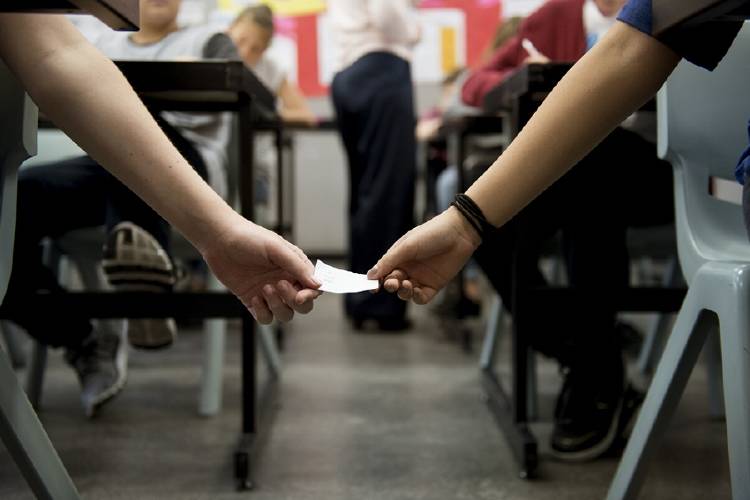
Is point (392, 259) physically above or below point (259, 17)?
below

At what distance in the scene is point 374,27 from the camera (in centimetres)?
277

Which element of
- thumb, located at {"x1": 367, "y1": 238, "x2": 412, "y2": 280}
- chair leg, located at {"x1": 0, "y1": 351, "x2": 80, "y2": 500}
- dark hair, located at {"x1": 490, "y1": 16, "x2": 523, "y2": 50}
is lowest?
chair leg, located at {"x1": 0, "y1": 351, "x2": 80, "y2": 500}

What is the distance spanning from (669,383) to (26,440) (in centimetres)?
74

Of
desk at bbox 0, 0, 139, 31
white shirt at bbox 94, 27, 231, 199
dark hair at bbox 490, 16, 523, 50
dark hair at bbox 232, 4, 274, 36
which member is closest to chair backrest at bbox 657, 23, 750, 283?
desk at bbox 0, 0, 139, 31

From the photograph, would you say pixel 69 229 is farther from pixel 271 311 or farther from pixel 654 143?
pixel 654 143

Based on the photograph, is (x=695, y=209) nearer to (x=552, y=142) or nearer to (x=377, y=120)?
(x=552, y=142)

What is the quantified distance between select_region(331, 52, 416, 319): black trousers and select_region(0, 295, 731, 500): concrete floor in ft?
2.21

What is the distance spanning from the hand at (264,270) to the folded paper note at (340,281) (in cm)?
2

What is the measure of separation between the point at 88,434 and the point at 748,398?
4.00ft

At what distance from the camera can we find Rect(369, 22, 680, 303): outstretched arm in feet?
2.47

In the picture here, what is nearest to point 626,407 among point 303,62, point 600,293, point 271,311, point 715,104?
point 600,293

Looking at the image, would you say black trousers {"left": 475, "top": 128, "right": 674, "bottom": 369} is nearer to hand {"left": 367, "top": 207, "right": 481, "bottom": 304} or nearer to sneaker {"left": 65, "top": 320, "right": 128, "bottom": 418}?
hand {"left": 367, "top": 207, "right": 481, "bottom": 304}

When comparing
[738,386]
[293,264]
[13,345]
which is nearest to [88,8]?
[293,264]

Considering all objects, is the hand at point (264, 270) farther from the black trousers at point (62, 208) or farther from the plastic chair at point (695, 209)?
the black trousers at point (62, 208)
